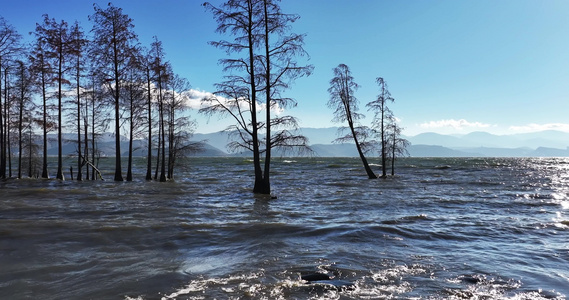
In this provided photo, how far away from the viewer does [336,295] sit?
4914mm

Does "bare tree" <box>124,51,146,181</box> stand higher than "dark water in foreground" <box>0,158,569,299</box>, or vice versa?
"bare tree" <box>124,51,146,181</box>

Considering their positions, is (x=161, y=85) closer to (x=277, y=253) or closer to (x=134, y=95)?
(x=134, y=95)

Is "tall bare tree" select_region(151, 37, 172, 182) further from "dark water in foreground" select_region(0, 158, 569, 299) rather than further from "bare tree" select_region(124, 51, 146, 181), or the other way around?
"dark water in foreground" select_region(0, 158, 569, 299)

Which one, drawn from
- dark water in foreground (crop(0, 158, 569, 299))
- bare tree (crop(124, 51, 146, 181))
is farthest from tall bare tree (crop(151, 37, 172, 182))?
dark water in foreground (crop(0, 158, 569, 299))

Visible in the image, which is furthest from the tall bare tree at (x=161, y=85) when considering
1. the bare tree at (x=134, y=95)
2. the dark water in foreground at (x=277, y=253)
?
the dark water in foreground at (x=277, y=253)

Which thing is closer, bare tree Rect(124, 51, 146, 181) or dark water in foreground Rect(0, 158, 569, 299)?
dark water in foreground Rect(0, 158, 569, 299)

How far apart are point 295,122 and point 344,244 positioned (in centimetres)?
1099

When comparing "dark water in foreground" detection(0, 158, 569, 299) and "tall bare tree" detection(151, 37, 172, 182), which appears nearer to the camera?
"dark water in foreground" detection(0, 158, 569, 299)

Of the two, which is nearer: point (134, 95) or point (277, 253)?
point (277, 253)

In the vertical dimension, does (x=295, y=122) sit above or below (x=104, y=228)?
above

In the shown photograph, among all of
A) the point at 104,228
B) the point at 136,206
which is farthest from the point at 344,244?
the point at 136,206

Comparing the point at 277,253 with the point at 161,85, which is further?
the point at 161,85

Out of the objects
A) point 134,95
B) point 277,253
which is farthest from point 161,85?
point 277,253

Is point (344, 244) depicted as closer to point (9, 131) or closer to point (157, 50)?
point (157, 50)
